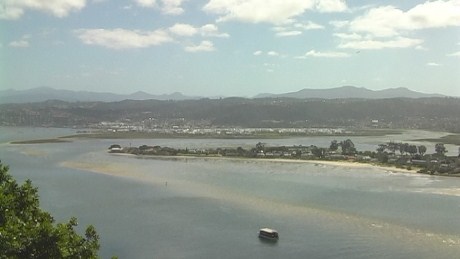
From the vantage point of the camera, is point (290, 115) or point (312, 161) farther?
point (290, 115)

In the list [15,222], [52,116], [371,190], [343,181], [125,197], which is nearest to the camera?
[15,222]

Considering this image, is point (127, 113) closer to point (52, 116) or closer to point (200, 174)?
point (52, 116)

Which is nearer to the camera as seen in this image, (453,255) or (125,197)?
(453,255)

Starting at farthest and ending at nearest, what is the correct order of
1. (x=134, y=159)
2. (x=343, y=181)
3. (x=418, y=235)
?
(x=134, y=159) < (x=343, y=181) < (x=418, y=235)

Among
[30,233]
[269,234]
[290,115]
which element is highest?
[290,115]

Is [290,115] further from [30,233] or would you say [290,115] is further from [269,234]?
[30,233]

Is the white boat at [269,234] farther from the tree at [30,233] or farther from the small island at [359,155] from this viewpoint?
the small island at [359,155]

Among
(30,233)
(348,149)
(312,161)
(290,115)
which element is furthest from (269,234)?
(290,115)

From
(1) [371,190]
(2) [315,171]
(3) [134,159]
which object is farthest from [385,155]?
(3) [134,159]
